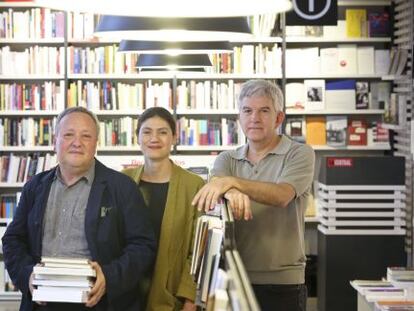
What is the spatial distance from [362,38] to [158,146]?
15.6ft

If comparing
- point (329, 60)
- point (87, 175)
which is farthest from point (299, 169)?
point (329, 60)

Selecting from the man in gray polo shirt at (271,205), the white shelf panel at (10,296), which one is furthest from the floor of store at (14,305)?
the man in gray polo shirt at (271,205)

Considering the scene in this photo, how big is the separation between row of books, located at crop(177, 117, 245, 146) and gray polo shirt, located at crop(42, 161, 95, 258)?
15.9 ft

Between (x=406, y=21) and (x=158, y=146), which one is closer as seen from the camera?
(x=158, y=146)

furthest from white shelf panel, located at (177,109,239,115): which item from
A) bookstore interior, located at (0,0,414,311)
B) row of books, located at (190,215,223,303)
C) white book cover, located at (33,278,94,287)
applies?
row of books, located at (190,215,223,303)

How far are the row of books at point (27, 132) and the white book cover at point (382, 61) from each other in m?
3.18

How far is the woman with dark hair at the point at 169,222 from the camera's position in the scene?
332 centimetres

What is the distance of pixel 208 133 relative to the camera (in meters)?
7.98

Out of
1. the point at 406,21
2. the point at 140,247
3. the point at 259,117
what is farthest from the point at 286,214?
the point at 406,21

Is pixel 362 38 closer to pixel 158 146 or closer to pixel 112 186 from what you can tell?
pixel 158 146

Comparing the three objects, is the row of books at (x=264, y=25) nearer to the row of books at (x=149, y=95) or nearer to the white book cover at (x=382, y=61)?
the row of books at (x=149, y=95)

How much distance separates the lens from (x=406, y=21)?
24.3 ft

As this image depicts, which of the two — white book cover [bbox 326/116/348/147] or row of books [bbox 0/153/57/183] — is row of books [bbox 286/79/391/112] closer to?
white book cover [bbox 326/116/348/147]

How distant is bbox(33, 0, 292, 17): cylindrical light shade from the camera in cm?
162
